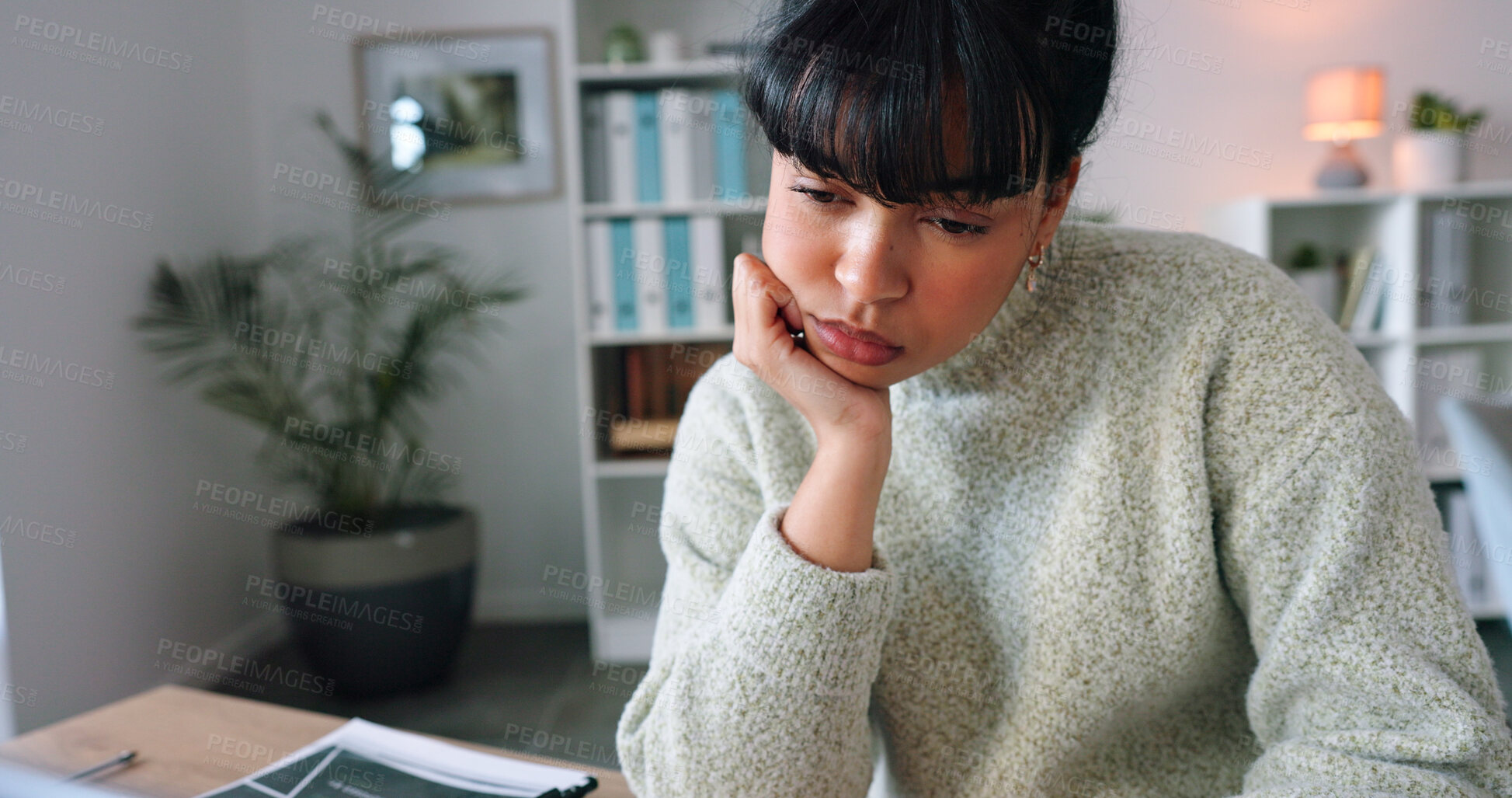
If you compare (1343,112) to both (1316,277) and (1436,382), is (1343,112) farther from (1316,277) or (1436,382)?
(1436,382)

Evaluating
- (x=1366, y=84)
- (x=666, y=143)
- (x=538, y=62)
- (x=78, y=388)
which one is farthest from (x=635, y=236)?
(x=1366, y=84)

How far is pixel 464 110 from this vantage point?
3150mm

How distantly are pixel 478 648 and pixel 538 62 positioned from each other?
71.1 inches

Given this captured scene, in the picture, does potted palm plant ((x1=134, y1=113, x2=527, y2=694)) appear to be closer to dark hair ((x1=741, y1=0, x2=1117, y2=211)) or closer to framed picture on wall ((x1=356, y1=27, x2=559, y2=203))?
framed picture on wall ((x1=356, y1=27, x2=559, y2=203))

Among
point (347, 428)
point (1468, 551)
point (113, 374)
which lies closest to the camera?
point (113, 374)

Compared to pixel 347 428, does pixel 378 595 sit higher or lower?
lower

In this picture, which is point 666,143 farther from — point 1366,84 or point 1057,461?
point 1057,461

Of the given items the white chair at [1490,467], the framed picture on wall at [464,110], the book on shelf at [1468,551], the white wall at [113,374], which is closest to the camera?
the white chair at [1490,467]

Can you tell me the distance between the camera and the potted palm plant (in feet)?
8.44

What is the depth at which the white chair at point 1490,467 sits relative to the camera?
129 centimetres

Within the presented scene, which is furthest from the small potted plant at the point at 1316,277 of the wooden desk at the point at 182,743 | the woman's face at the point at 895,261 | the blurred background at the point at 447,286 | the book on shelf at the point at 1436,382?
the wooden desk at the point at 182,743

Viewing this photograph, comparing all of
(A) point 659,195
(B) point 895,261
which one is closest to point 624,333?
(A) point 659,195

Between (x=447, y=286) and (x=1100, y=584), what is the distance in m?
2.46

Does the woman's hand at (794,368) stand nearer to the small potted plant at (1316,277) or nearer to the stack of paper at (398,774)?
the stack of paper at (398,774)
